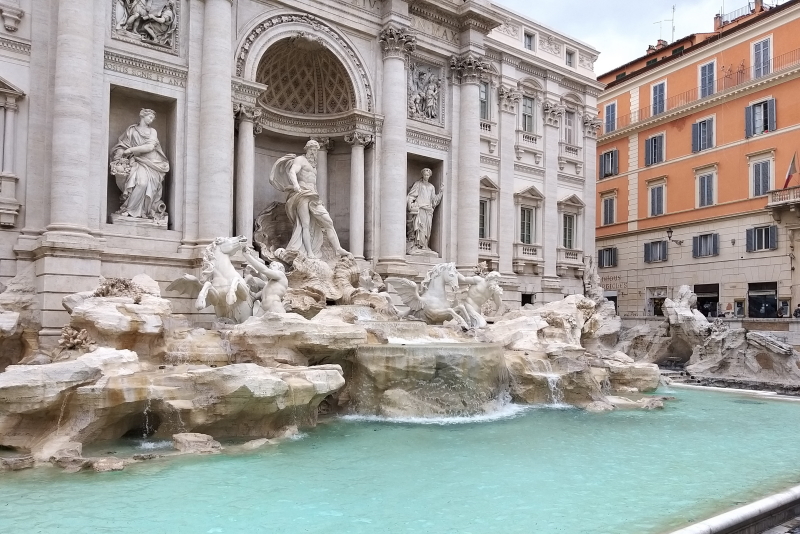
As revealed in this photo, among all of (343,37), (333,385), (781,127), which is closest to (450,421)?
(333,385)

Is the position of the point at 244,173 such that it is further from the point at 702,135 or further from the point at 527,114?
the point at 702,135

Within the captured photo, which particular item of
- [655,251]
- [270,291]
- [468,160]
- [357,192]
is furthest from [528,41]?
[270,291]

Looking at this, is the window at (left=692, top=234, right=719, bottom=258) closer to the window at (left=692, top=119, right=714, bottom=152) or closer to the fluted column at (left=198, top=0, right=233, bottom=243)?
the window at (left=692, top=119, right=714, bottom=152)

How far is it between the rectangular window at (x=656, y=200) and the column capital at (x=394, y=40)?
619 inches

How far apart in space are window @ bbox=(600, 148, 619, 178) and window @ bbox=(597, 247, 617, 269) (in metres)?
3.68

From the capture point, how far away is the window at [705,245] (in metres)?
27.0

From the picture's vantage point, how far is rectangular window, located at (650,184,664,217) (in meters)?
29.5

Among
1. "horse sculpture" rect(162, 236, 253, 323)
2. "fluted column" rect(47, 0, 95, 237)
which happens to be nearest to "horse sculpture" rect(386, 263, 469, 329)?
"horse sculpture" rect(162, 236, 253, 323)

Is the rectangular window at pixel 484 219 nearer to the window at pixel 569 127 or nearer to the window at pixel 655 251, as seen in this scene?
the window at pixel 569 127

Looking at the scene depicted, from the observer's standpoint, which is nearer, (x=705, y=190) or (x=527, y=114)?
(x=527, y=114)

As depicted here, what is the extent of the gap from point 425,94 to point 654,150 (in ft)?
47.0

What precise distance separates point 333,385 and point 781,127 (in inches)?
877

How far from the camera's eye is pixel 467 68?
2073 cm

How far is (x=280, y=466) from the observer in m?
8.02
